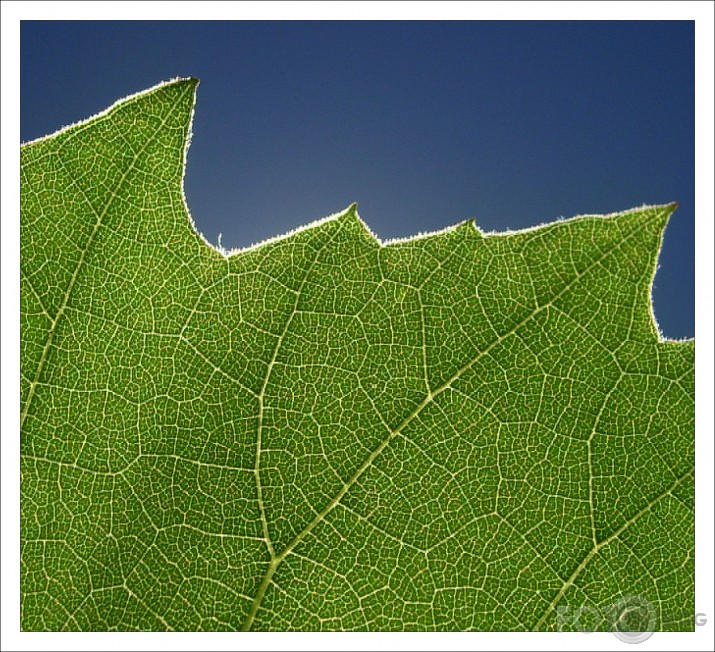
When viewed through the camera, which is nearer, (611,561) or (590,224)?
(590,224)

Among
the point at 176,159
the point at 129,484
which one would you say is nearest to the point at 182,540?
the point at 129,484

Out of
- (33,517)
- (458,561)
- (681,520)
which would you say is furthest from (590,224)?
(33,517)

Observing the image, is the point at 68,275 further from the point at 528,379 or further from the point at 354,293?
the point at 528,379

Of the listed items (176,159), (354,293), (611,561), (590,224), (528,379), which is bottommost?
(611,561)

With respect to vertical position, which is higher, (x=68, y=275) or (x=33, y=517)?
(x=68, y=275)

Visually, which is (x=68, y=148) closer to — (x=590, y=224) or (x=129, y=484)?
(x=129, y=484)

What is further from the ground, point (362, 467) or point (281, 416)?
point (281, 416)
